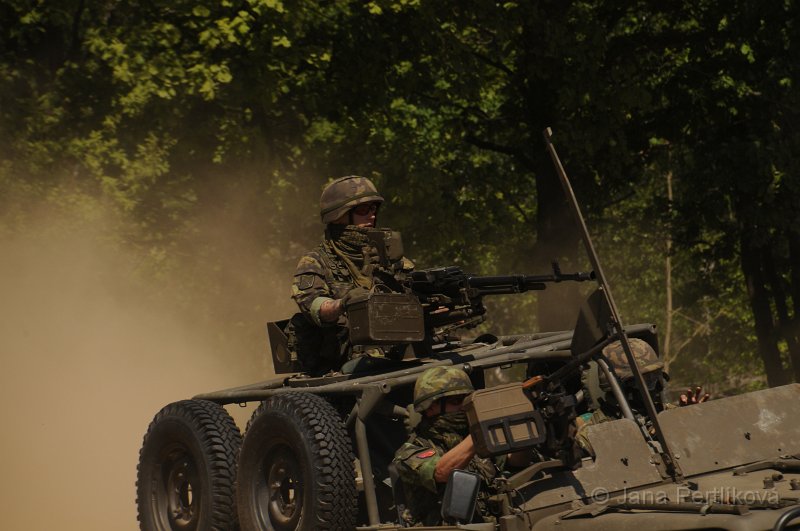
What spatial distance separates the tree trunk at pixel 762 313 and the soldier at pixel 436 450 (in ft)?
50.7

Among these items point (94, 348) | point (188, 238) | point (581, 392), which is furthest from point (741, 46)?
point (581, 392)

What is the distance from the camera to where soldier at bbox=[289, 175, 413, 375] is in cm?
935

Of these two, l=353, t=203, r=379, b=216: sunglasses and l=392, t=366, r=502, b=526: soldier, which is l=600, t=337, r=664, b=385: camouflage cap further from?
l=353, t=203, r=379, b=216: sunglasses

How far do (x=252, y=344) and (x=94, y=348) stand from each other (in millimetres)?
4338

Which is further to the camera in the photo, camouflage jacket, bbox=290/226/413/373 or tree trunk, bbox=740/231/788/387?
tree trunk, bbox=740/231/788/387

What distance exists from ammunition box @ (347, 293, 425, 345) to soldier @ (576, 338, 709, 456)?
109 centimetres

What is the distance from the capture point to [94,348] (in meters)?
21.5

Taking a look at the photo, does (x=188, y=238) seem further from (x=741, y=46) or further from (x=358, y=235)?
A: (x=358, y=235)

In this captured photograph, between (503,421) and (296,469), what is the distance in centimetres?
193

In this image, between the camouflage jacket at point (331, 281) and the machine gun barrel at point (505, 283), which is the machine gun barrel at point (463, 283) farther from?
the camouflage jacket at point (331, 281)

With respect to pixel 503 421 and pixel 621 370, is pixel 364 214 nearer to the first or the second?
pixel 621 370

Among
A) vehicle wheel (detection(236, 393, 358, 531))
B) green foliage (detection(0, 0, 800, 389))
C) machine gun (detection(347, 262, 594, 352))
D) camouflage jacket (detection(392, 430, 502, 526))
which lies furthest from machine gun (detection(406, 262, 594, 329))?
green foliage (detection(0, 0, 800, 389))

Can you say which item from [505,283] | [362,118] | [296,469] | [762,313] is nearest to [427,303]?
[505,283]

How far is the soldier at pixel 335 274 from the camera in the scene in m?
9.35
